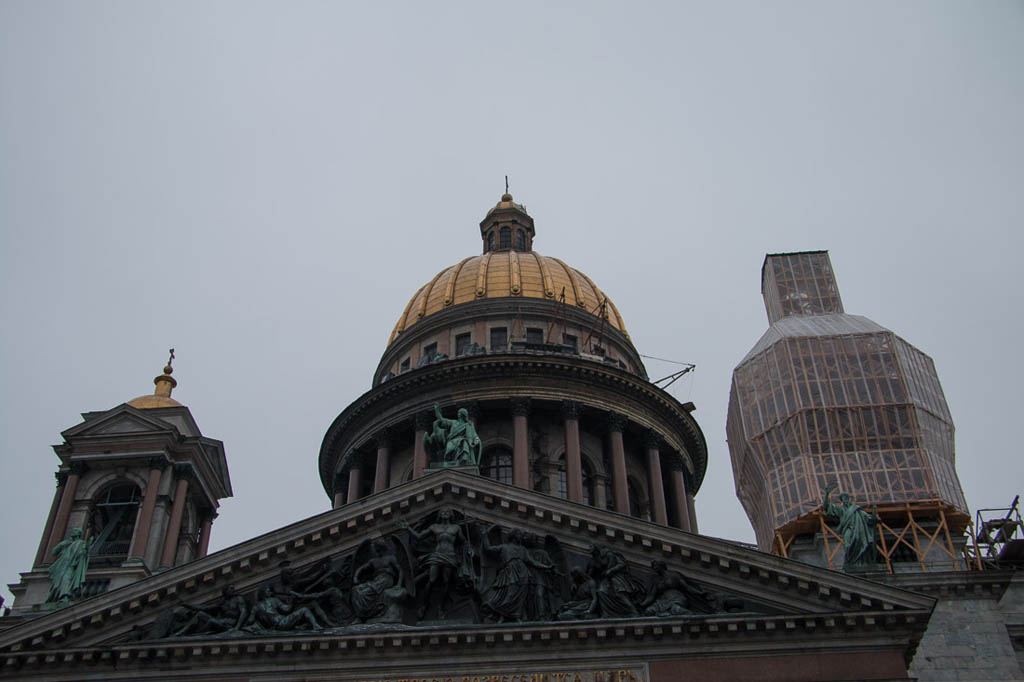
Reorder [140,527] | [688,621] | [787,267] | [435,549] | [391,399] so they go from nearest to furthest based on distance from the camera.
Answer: [688,621]
[435,549]
[140,527]
[391,399]
[787,267]

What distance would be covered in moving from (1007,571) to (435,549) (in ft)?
56.6

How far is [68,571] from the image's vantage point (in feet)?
102

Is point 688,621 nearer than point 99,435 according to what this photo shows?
Yes

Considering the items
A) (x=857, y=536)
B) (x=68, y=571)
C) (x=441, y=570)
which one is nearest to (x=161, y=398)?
(x=68, y=571)

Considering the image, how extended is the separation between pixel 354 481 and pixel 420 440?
4674 millimetres

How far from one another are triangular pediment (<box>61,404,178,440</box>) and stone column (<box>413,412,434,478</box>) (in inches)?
481

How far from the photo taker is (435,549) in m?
28.5

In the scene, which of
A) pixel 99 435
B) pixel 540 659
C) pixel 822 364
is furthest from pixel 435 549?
pixel 822 364

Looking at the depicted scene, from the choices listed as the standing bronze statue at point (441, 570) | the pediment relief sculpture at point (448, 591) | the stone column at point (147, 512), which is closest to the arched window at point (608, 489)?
the stone column at point (147, 512)

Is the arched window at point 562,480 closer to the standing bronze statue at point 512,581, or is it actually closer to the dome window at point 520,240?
the standing bronze statue at point 512,581

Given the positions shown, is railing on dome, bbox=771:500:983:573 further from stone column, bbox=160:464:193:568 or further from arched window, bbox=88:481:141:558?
arched window, bbox=88:481:141:558

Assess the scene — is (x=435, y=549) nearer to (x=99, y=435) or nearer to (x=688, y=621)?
(x=688, y=621)

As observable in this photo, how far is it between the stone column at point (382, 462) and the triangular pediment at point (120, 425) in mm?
12607

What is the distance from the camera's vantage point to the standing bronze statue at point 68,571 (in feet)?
100
